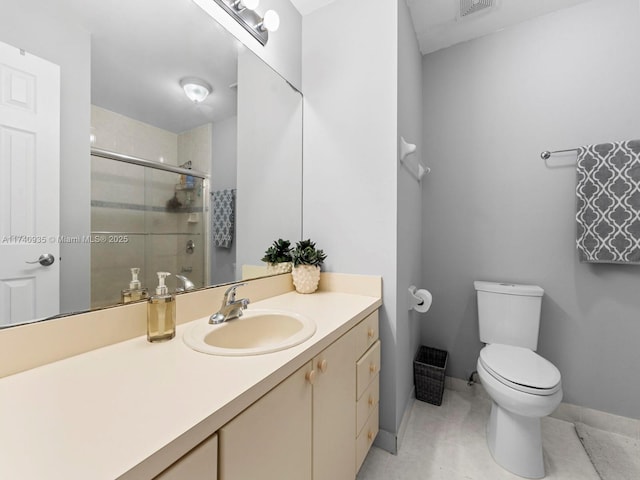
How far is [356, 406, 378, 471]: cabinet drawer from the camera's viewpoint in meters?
1.12

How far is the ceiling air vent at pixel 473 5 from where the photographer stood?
1.61 metres

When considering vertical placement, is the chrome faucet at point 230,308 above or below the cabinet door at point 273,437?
above

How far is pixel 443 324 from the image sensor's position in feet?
6.55

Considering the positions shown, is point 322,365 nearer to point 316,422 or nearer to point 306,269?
point 316,422

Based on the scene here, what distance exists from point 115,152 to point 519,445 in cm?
199

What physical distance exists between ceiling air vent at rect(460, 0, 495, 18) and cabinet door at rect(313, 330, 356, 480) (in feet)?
6.49

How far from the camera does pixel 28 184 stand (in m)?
0.64

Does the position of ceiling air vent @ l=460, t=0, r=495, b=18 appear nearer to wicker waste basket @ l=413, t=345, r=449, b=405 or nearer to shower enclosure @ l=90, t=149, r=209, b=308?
shower enclosure @ l=90, t=149, r=209, b=308

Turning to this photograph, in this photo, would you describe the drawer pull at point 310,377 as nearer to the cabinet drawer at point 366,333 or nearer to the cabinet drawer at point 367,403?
the cabinet drawer at point 366,333

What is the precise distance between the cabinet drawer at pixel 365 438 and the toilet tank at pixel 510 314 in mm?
910

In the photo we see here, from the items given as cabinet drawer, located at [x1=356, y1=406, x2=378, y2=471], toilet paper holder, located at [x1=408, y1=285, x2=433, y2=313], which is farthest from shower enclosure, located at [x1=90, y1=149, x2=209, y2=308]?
toilet paper holder, located at [x1=408, y1=285, x2=433, y2=313]

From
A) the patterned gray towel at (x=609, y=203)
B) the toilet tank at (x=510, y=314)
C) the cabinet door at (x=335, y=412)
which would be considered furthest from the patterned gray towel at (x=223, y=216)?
the patterned gray towel at (x=609, y=203)

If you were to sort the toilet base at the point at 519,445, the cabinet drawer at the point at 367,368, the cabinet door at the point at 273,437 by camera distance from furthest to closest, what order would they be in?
the toilet base at the point at 519,445 < the cabinet drawer at the point at 367,368 < the cabinet door at the point at 273,437

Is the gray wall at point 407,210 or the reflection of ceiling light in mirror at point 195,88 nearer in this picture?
the reflection of ceiling light in mirror at point 195,88
